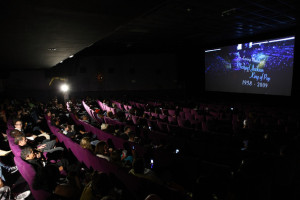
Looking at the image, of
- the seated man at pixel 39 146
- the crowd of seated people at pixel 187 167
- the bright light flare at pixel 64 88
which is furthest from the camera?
the bright light flare at pixel 64 88

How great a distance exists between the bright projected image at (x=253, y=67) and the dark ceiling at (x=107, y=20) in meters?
0.73

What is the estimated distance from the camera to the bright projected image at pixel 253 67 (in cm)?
1030

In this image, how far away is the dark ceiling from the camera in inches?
74.4

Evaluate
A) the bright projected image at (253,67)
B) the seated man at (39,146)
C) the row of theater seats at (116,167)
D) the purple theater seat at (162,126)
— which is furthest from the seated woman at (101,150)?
the bright projected image at (253,67)

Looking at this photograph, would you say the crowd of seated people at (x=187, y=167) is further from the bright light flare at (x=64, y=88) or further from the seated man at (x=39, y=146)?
the bright light flare at (x=64, y=88)

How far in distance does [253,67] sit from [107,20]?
11.5 m

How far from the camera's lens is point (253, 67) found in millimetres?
11555

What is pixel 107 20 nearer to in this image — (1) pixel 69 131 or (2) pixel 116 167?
(2) pixel 116 167

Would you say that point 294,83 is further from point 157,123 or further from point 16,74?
point 16,74

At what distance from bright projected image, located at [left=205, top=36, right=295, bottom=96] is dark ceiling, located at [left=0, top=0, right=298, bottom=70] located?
726 mm

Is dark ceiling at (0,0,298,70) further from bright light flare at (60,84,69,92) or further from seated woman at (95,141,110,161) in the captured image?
bright light flare at (60,84,69,92)

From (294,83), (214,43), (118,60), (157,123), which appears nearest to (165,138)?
(157,123)

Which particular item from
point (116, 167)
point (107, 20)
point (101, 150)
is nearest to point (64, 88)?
point (101, 150)

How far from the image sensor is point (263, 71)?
11.1 meters
